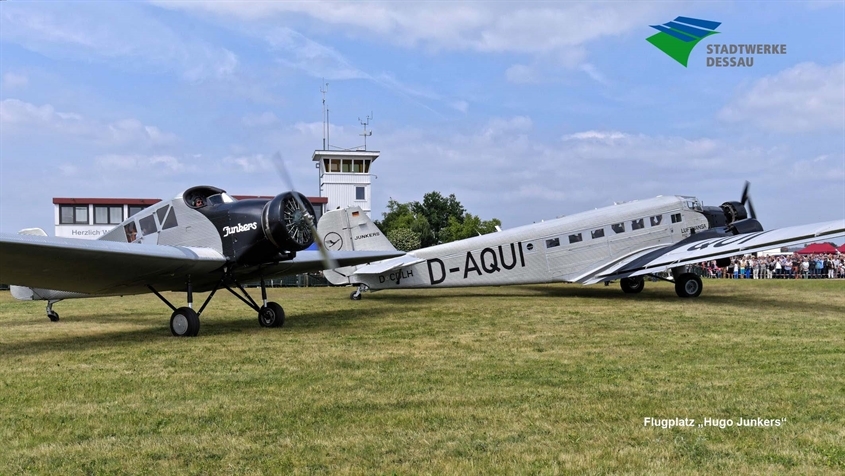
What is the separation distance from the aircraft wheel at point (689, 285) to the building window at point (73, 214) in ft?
171

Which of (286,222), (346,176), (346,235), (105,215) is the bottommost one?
(286,222)

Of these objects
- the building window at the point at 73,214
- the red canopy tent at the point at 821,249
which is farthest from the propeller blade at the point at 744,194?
the building window at the point at 73,214

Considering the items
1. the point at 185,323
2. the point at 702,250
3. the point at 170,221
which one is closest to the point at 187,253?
the point at 185,323

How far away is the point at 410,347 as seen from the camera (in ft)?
30.3

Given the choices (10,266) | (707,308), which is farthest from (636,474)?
(707,308)

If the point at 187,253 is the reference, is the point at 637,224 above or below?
above

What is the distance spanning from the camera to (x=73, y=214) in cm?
5556

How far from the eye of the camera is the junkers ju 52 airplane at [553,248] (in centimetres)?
1902

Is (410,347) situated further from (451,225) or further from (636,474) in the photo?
(451,225)

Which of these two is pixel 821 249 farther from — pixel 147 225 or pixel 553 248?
pixel 147 225

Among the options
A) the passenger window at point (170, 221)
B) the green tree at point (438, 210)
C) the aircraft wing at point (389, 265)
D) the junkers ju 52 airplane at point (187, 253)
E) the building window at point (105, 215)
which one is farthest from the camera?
the green tree at point (438, 210)

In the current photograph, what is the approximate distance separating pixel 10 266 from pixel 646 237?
16267mm

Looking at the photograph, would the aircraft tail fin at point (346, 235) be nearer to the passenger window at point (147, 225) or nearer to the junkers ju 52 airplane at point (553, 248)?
the junkers ju 52 airplane at point (553, 248)

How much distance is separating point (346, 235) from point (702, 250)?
10.1 meters
